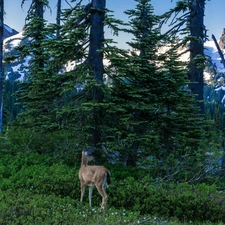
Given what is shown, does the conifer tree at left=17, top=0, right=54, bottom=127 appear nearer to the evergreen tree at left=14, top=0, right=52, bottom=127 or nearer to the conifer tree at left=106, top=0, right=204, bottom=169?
→ the evergreen tree at left=14, top=0, right=52, bottom=127

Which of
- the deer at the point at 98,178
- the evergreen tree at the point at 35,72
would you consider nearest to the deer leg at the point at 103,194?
the deer at the point at 98,178

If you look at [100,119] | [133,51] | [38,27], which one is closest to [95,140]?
[100,119]

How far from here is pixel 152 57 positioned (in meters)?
13.5

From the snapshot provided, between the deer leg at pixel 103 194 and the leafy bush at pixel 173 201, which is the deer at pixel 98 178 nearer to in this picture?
the deer leg at pixel 103 194

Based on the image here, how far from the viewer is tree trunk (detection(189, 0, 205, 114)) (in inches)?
554

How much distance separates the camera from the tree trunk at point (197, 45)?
46.2ft

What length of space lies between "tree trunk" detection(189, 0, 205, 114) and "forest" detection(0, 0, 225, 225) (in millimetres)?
46

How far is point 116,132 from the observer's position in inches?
425

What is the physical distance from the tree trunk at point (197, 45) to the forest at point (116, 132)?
0.05 m

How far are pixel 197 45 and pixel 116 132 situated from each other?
630 cm

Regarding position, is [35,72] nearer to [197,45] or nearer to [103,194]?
[197,45]

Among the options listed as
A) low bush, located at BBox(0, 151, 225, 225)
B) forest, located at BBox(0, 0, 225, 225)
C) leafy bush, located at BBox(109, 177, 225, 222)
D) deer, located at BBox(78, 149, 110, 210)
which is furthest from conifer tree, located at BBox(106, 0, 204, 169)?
deer, located at BBox(78, 149, 110, 210)

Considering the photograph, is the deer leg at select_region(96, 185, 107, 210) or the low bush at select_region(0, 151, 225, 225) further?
the deer leg at select_region(96, 185, 107, 210)

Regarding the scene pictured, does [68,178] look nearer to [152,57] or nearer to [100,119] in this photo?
[100,119]
